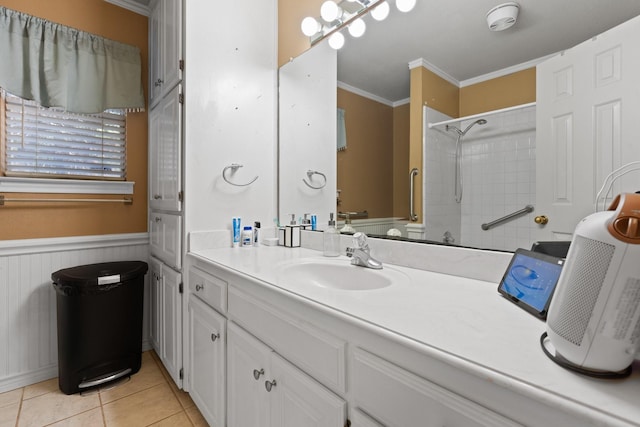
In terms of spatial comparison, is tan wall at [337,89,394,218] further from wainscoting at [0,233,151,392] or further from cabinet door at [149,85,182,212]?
wainscoting at [0,233,151,392]

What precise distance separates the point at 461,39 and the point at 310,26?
947 mm

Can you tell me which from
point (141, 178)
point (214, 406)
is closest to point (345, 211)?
point (214, 406)

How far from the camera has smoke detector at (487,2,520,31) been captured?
100 cm

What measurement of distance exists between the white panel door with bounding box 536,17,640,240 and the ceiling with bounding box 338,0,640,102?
0.06 m

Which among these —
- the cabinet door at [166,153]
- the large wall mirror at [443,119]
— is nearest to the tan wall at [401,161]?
the large wall mirror at [443,119]

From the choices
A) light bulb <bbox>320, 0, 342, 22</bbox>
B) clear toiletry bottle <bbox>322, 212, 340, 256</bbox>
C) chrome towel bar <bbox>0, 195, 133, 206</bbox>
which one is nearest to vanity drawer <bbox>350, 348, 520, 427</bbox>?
clear toiletry bottle <bbox>322, 212, 340, 256</bbox>

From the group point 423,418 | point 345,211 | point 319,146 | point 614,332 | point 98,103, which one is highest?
point 98,103

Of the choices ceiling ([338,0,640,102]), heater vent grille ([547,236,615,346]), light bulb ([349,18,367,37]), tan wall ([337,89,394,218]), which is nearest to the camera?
heater vent grille ([547,236,615,346])

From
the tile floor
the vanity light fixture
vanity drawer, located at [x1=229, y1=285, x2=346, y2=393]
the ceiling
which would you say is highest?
the vanity light fixture

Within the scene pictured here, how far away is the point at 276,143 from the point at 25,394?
207cm

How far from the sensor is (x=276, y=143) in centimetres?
200

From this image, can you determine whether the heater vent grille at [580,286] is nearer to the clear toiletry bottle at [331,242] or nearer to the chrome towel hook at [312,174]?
the clear toiletry bottle at [331,242]

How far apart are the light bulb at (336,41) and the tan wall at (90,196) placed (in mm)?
1479

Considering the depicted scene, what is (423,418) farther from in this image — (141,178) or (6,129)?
(6,129)
